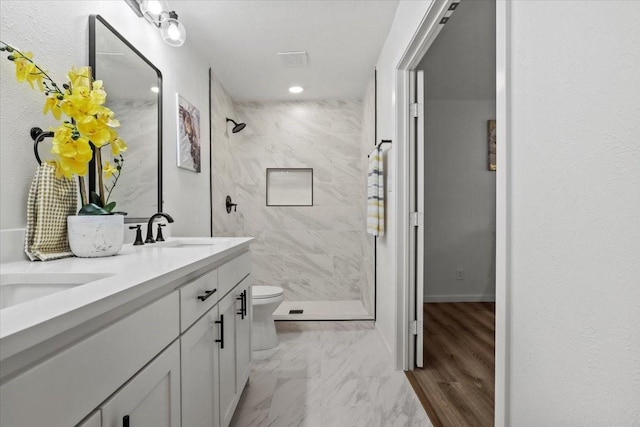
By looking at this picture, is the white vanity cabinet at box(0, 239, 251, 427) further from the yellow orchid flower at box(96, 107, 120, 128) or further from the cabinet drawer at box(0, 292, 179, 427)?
the yellow orchid flower at box(96, 107, 120, 128)

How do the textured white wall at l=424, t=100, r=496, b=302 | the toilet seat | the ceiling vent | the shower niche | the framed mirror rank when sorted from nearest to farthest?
1. the framed mirror
2. the toilet seat
3. the ceiling vent
4. the textured white wall at l=424, t=100, r=496, b=302
5. the shower niche

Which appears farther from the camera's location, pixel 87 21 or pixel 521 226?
pixel 87 21

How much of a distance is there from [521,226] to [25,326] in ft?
3.42

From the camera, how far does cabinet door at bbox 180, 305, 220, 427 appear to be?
112cm

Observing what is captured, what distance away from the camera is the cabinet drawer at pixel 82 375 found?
1.62 ft

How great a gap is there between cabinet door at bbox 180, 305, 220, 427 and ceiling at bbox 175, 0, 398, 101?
1.89 m

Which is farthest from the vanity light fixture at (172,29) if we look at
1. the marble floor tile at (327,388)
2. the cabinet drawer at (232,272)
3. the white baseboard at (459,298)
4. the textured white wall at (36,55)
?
the white baseboard at (459,298)

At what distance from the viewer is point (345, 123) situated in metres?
4.26

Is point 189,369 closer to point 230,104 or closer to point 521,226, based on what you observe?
point 521,226

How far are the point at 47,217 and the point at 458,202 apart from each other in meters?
3.93

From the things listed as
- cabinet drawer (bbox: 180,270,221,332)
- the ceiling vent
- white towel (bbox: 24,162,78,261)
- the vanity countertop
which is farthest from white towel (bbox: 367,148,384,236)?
white towel (bbox: 24,162,78,261)

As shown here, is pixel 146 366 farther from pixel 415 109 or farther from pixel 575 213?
pixel 415 109

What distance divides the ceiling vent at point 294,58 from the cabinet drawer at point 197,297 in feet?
7.03

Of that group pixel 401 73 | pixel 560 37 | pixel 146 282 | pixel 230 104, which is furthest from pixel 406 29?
pixel 230 104
